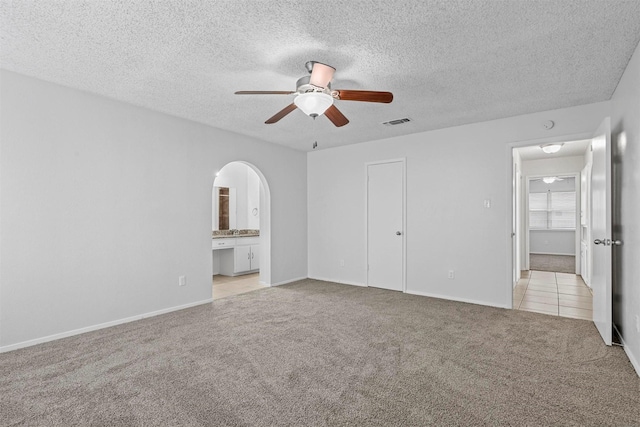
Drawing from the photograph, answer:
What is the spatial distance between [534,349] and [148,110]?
4.68m

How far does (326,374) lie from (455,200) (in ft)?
10.5

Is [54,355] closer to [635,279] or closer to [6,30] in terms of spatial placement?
[6,30]

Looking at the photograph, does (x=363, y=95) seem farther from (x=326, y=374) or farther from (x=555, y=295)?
(x=555, y=295)

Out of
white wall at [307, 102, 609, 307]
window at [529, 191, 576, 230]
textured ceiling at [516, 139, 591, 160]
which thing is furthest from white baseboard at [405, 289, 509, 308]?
window at [529, 191, 576, 230]

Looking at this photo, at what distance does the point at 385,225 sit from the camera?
538 cm

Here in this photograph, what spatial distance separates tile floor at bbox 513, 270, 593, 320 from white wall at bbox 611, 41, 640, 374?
0.81 metres

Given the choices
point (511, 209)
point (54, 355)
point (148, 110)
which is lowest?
point (54, 355)

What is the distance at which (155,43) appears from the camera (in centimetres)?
245

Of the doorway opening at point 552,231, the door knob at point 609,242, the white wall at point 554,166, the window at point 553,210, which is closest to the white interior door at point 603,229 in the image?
the door knob at point 609,242

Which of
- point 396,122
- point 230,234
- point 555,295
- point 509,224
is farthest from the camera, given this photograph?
point 230,234

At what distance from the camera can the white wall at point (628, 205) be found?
252 cm

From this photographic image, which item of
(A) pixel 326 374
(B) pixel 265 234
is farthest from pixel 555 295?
(B) pixel 265 234

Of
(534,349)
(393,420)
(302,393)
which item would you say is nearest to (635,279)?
(534,349)

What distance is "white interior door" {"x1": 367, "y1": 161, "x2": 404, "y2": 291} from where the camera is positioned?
5.22 m
